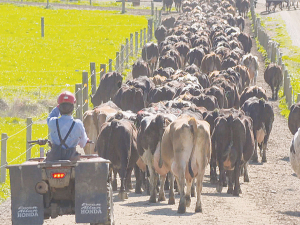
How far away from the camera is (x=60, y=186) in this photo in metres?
9.73

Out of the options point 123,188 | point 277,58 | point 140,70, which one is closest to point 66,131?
point 123,188

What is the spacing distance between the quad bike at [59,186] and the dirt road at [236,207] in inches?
78.7

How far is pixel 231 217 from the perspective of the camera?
12148 millimetres

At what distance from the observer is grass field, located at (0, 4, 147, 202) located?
27.2 meters

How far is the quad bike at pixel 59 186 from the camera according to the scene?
961 cm

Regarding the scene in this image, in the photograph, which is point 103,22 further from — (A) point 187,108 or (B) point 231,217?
(B) point 231,217

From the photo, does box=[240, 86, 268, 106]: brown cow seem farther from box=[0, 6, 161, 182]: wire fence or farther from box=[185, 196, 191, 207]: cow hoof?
box=[185, 196, 191, 207]: cow hoof

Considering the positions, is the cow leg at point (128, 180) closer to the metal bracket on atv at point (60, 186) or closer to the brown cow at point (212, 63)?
the metal bracket on atv at point (60, 186)

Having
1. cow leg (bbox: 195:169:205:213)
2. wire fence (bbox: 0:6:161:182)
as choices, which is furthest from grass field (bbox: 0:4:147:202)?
cow leg (bbox: 195:169:205:213)

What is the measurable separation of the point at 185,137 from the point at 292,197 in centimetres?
278

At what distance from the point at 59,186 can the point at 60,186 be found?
0.01 m

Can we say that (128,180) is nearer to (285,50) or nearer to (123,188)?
(123,188)

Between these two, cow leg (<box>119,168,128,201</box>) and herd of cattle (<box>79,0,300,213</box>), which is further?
cow leg (<box>119,168,128,201</box>)

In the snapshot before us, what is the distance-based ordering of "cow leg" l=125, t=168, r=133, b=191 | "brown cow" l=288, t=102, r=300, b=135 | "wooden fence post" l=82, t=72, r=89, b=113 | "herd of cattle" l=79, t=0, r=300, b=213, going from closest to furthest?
"herd of cattle" l=79, t=0, r=300, b=213
"cow leg" l=125, t=168, r=133, b=191
"brown cow" l=288, t=102, r=300, b=135
"wooden fence post" l=82, t=72, r=89, b=113
